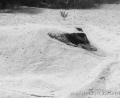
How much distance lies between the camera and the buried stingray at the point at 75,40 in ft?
21.1

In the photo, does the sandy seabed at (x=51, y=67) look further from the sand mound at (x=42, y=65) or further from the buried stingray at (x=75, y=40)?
the buried stingray at (x=75, y=40)

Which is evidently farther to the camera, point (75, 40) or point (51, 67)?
point (75, 40)

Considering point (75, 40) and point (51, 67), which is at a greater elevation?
point (75, 40)

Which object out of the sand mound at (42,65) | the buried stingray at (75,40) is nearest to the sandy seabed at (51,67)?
the sand mound at (42,65)

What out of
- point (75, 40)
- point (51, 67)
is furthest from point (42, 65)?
point (75, 40)

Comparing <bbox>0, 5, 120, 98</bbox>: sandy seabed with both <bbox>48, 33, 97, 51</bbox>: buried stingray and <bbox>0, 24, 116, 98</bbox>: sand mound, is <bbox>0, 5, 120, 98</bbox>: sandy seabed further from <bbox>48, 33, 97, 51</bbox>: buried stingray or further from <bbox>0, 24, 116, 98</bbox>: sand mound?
<bbox>48, 33, 97, 51</bbox>: buried stingray

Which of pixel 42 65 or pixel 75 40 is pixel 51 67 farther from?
pixel 75 40

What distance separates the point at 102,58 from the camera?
19.9ft

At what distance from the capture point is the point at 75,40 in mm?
6617

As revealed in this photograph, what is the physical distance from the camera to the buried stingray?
6.43m

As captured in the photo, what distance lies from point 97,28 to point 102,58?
3.43m

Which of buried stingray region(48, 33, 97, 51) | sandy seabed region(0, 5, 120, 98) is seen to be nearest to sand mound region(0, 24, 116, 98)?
sandy seabed region(0, 5, 120, 98)

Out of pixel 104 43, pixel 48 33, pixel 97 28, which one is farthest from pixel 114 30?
pixel 48 33

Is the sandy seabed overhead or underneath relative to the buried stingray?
underneath
